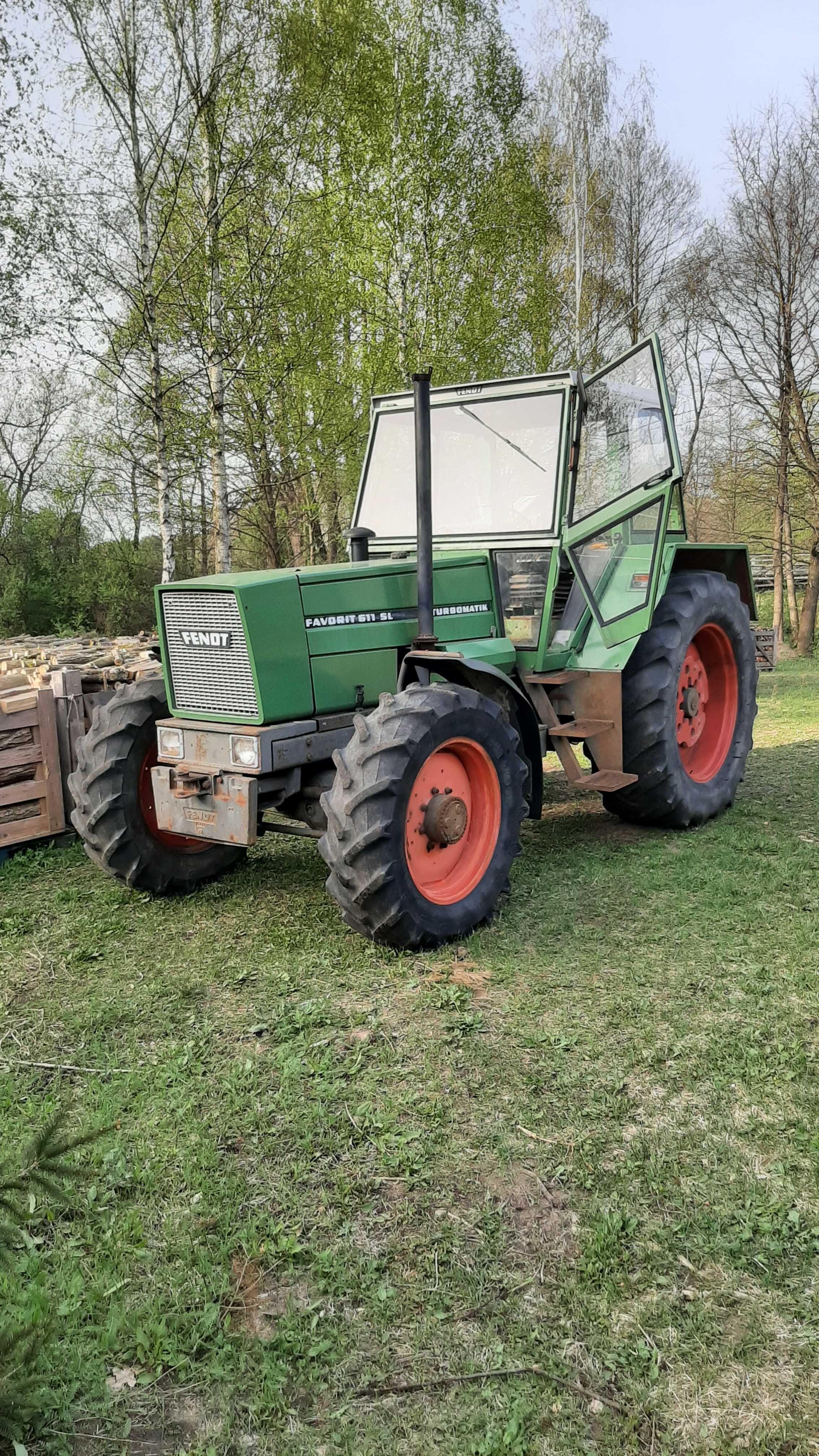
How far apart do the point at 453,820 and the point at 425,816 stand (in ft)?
0.43

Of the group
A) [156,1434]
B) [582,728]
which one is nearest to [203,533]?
[582,728]

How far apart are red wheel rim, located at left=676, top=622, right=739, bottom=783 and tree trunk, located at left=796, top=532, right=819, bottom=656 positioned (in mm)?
12705

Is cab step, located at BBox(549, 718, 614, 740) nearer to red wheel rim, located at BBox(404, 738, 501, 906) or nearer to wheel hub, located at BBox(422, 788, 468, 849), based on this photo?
red wheel rim, located at BBox(404, 738, 501, 906)

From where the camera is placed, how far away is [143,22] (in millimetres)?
11320

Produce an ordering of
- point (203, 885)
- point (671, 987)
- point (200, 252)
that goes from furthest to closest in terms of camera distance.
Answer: point (200, 252), point (203, 885), point (671, 987)

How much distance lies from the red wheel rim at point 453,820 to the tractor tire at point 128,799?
1.19 m

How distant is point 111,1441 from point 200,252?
40.2ft

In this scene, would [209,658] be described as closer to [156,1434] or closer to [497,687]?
[497,687]

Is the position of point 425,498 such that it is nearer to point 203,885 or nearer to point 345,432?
point 203,885

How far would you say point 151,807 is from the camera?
5.26m

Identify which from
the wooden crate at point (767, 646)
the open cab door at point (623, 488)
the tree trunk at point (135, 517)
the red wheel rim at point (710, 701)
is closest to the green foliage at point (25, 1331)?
the open cab door at point (623, 488)

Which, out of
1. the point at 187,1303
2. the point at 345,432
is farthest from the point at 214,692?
the point at 345,432

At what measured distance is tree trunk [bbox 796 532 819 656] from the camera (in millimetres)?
18453

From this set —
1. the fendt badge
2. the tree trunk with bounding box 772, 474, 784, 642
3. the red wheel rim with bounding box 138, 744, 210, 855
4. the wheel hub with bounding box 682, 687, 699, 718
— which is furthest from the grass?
the tree trunk with bounding box 772, 474, 784, 642
